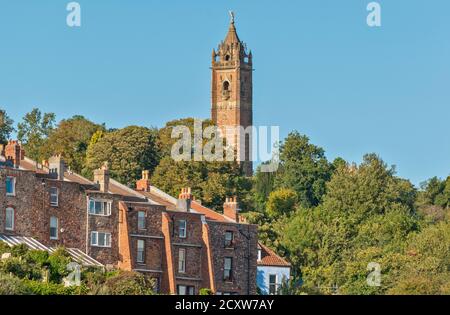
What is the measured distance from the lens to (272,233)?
146000 millimetres

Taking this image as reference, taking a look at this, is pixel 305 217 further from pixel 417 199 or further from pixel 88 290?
pixel 88 290

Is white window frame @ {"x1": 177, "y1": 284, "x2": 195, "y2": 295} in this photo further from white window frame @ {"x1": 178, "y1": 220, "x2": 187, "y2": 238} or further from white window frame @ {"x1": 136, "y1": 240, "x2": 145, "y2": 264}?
white window frame @ {"x1": 178, "y1": 220, "x2": 187, "y2": 238}

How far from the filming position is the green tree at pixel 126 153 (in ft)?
522

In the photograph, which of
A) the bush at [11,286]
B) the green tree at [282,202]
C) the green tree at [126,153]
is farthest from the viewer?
the green tree at [282,202]

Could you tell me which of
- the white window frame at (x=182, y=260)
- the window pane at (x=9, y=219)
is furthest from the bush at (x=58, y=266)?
the white window frame at (x=182, y=260)

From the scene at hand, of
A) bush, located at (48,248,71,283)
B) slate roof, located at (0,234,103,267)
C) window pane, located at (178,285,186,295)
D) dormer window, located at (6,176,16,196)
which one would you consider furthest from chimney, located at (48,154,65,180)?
window pane, located at (178,285,186,295)

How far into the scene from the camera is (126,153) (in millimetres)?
161875

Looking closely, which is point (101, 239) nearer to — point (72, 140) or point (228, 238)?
point (228, 238)

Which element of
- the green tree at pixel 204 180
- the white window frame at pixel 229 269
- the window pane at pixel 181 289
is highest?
the green tree at pixel 204 180

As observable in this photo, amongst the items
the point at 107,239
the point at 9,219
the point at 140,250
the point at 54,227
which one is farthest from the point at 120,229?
the point at 9,219

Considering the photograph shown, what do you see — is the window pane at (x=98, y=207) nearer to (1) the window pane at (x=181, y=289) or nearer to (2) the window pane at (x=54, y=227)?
(2) the window pane at (x=54, y=227)

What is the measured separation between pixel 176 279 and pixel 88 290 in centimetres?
1273

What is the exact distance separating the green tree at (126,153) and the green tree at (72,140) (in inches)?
67.8
